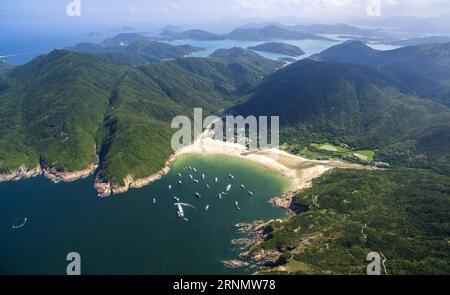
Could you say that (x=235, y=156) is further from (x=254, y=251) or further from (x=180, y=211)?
(x=254, y=251)

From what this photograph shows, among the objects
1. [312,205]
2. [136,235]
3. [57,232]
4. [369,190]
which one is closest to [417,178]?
[369,190]

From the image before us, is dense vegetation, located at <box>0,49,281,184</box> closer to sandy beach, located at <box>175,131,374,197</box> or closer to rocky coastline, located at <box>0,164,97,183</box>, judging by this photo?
rocky coastline, located at <box>0,164,97,183</box>

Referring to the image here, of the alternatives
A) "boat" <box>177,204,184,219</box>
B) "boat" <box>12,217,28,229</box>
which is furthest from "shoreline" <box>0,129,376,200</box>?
"boat" <box>12,217,28,229</box>

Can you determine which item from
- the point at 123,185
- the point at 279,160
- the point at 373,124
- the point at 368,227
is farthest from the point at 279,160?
the point at 373,124

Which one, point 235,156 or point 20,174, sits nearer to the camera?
point 20,174

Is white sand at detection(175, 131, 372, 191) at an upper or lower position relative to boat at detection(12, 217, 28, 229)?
upper

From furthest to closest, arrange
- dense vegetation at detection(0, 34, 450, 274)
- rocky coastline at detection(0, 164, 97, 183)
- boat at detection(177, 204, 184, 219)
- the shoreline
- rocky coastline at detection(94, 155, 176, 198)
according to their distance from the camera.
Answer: rocky coastline at detection(0, 164, 97, 183) < the shoreline < rocky coastline at detection(94, 155, 176, 198) < boat at detection(177, 204, 184, 219) < dense vegetation at detection(0, 34, 450, 274)

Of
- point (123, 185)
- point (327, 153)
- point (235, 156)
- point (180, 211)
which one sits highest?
point (327, 153)
